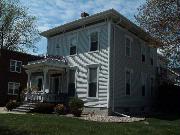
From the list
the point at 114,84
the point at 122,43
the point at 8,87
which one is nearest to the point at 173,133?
the point at 114,84

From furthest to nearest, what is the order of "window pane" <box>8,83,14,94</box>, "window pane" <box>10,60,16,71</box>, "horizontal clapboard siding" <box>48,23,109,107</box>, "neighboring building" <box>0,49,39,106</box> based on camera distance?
"window pane" <box>10,60,16,71</box> → "window pane" <box>8,83,14,94</box> → "neighboring building" <box>0,49,39,106</box> → "horizontal clapboard siding" <box>48,23,109,107</box>

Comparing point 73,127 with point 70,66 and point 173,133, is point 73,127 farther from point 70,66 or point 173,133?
point 70,66

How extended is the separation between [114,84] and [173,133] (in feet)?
30.4

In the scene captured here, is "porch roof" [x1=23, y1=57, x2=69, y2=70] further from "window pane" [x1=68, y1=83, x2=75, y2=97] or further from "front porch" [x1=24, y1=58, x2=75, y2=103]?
"window pane" [x1=68, y1=83, x2=75, y2=97]

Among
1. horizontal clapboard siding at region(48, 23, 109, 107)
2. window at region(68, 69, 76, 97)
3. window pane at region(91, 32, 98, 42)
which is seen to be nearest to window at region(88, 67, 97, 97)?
horizontal clapboard siding at region(48, 23, 109, 107)

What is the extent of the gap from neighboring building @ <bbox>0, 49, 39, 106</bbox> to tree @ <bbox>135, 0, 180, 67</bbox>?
24.1m

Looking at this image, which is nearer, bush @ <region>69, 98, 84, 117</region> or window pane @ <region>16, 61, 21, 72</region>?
bush @ <region>69, 98, 84, 117</region>

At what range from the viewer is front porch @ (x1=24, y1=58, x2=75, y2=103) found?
2438 centimetres

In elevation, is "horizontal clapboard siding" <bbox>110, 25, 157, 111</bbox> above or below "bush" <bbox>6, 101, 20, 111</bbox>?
above

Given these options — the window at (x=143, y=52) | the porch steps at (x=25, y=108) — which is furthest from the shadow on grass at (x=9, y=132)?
the window at (x=143, y=52)

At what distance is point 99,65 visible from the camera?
22.9 meters

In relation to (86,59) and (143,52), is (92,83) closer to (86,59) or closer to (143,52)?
(86,59)

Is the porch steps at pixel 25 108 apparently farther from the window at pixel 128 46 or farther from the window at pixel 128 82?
the window at pixel 128 46

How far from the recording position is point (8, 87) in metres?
39.4
